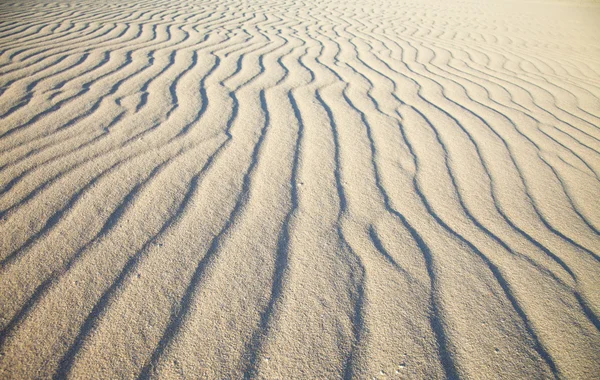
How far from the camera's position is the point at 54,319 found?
104 centimetres

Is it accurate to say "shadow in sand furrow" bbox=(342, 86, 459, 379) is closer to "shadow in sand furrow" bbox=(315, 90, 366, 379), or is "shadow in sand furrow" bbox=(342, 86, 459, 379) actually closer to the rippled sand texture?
the rippled sand texture

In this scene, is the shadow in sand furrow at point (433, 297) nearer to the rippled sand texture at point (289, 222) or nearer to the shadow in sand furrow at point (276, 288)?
the rippled sand texture at point (289, 222)

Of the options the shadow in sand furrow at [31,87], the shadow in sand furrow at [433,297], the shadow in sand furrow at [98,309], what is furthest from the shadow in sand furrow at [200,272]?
the shadow in sand furrow at [31,87]

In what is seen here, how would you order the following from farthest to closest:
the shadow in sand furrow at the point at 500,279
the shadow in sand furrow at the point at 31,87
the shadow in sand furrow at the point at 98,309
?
the shadow in sand furrow at the point at 31,87 → the shadow in sand furrow at the point at 500,279 → the shadow in sand furrow at the point at 98,309

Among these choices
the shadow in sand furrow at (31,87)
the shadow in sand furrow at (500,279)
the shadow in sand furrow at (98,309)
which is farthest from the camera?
the shadow in sand furrow at (31,87)

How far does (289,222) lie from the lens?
147 centimetres

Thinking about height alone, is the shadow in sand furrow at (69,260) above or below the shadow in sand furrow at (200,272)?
above

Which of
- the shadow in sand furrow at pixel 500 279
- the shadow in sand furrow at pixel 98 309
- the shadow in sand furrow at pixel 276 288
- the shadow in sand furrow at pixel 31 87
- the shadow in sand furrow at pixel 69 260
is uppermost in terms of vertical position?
the shadow in sand furrow at pixel 31 87

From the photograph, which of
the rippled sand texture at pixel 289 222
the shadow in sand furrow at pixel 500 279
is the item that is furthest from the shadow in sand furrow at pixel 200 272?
the shadow in sand furrow at pixel 500 279

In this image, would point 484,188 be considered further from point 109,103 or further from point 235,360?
point 109,103

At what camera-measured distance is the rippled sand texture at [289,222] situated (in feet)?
3.37

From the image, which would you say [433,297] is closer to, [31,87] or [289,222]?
[289,222]

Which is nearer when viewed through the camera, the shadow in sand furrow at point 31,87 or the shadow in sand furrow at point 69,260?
the shadow in sand furrow at point 69,260

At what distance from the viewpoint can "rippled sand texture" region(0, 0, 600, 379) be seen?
1.03m
